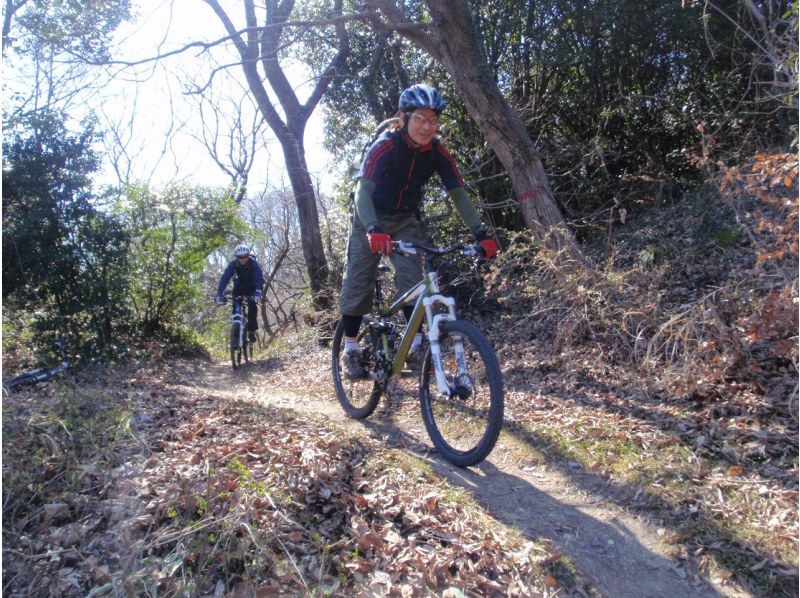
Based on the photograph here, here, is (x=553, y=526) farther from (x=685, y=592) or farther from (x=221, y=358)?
(x=221, y=358)

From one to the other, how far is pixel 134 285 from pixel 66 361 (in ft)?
8.48

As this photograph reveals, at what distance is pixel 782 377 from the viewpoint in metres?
4.03

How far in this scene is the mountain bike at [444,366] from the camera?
11.9 ft

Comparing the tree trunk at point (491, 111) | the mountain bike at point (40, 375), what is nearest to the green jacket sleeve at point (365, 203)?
the tree trunk at point (491, 111)

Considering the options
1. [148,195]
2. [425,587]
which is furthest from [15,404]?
[148,195]

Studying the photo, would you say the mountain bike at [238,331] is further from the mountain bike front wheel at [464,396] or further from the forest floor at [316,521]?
the mountain bike front wheel at [464,396]

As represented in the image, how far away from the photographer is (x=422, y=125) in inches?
172

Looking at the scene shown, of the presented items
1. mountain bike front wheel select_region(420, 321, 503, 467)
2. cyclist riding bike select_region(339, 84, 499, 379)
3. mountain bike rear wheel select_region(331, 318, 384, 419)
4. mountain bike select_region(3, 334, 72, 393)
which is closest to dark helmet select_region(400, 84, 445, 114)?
cyclist riding bike select_region(339, 84, 499, 379)

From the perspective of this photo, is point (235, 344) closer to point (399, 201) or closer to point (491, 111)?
point (491, 111)

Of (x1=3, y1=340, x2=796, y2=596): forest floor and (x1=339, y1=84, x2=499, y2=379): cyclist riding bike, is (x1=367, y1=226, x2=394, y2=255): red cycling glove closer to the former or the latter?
(x1=339, y1=84, x2=499, y2=379): cyclist riding bike

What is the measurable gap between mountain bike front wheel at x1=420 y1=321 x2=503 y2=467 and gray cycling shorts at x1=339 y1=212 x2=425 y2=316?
0.98m

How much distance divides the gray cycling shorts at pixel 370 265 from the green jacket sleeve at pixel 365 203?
46 cm

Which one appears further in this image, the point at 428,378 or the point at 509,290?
the point at 509,290

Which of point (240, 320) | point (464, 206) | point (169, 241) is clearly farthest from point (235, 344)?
point (464, 206)
